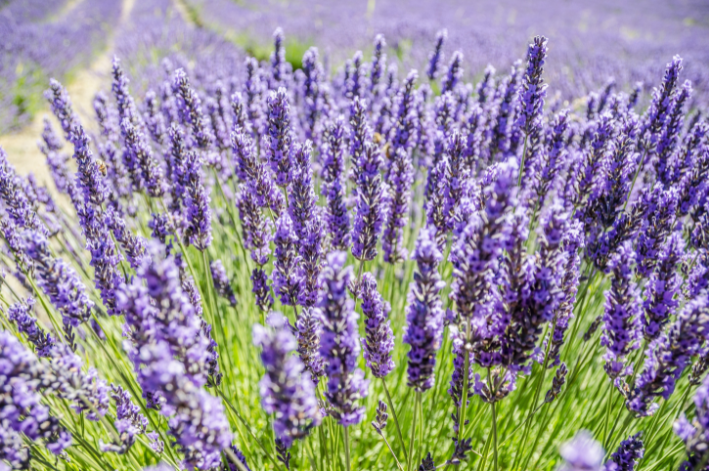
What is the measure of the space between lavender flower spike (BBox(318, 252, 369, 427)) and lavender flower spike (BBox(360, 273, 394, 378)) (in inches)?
5.1

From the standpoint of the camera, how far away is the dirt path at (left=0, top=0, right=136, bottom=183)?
6.76m

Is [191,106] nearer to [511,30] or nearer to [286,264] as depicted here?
[286,264]

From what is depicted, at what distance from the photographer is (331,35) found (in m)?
13.3

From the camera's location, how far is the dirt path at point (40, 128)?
676cm

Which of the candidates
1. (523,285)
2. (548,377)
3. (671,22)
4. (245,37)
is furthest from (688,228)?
(671,22)

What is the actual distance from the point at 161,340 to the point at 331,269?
0.49 m

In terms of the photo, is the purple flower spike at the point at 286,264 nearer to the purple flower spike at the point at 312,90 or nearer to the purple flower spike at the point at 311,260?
the purple flower spike at the point at 311,260

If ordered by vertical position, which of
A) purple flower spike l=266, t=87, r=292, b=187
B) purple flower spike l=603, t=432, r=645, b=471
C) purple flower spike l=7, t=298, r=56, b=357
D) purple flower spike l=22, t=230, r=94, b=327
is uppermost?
purple flower spike l=266, t=87, r=292, b=187

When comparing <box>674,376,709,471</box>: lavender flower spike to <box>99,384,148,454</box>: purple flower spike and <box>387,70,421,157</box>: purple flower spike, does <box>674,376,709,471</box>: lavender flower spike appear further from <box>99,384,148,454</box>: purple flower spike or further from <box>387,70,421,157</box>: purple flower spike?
<box>387,70,421,157</box>: purple flower spike

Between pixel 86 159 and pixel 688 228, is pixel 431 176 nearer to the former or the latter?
pixel 688 228

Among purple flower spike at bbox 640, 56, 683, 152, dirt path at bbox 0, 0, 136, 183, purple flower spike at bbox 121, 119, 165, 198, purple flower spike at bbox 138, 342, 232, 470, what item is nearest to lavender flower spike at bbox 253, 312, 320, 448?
purple flower spike at bbox 138, 342, 232, 470

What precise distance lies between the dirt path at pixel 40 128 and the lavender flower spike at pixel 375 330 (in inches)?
166

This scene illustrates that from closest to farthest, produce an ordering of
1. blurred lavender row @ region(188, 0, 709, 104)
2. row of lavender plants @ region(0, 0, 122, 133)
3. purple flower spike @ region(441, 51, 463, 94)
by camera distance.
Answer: purple flower spike @ region(441, 51, 463, 94), row of lavender plants @ region(0, 0, 122, 133), blurred lavender row @ region(188, 0, 709, 104)

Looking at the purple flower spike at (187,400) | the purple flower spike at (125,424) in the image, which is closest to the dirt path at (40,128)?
the purple flower spike at (125,424)
